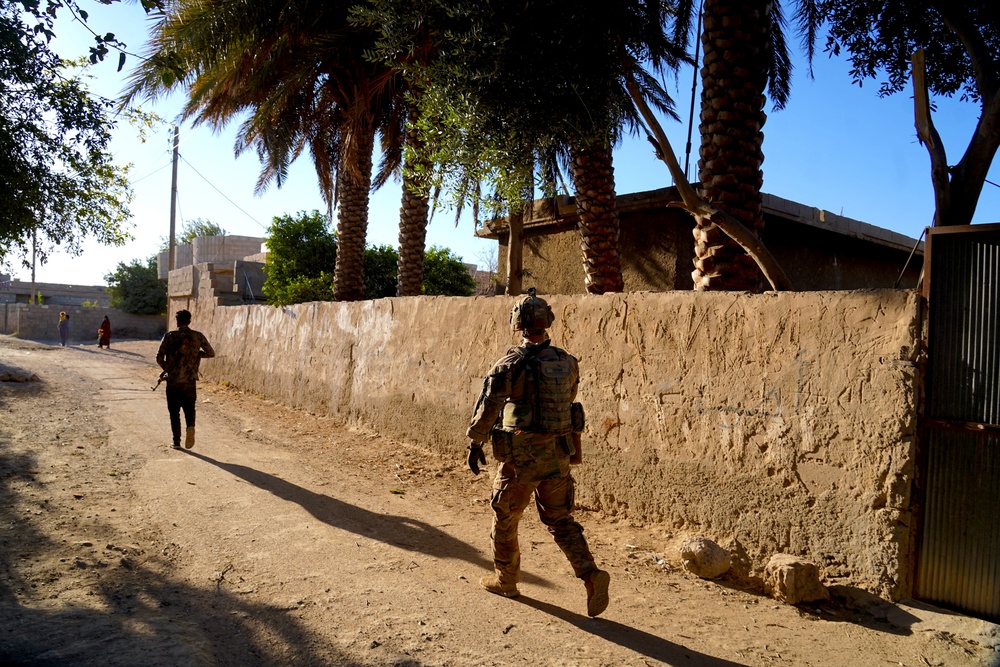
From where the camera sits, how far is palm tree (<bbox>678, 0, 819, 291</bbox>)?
6.06 meters

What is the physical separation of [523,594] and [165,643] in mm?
1971

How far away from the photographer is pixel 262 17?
33.2 ft

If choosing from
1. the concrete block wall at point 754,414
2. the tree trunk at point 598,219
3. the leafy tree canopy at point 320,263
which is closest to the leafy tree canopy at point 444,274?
the leafy tree canopy at point 320,263

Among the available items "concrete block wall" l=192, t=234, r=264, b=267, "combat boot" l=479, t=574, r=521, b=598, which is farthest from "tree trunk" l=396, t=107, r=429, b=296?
"concrete block wall" l=192, t=234, r=264, b=267

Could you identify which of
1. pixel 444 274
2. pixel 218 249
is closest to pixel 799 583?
pixel 444 274

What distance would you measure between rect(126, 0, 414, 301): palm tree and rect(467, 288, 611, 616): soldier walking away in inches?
261

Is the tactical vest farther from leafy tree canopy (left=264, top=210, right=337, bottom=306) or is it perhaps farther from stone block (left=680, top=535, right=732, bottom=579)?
leafy tree canopy (left=264, top=210, right=337, bottom=306)

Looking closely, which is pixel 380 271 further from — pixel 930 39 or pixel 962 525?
pixel 962 525

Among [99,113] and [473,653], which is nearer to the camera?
[473,653]

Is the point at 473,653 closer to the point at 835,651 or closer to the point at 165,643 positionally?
the point at 165,643

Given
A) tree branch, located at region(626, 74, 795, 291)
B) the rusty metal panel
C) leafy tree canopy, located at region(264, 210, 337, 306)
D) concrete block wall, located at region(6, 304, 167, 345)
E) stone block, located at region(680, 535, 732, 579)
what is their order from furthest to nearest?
concrete block wall, located at region(6, 304, 167, 345), leafy tree canopy, located at region(264, 210, 337, 306), tree branch, located at region(626, 74, 795, 291), stone block, located at region(680, 535, 732, 579), the rusty metal panel

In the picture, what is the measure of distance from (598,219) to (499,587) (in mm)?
5899

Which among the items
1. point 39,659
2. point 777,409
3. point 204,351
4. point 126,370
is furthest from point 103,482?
point 126,370

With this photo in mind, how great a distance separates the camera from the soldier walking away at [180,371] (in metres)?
7.82
